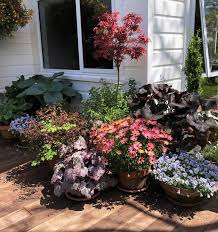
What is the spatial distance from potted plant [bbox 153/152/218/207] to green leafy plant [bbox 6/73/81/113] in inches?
82.1

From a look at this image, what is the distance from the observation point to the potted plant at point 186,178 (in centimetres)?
227

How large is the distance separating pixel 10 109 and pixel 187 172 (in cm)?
283

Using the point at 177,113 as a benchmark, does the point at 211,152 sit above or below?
below

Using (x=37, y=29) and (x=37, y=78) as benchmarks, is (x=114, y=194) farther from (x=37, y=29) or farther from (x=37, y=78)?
(x=37, y=29)

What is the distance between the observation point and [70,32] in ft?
15.2

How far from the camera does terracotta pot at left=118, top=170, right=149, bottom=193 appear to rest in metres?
2.54

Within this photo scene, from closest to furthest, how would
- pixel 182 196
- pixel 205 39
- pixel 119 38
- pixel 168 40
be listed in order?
Answer: 1. pixel 182 196
2. pixel 119 38
3. pixel 168 40
4. pixel 205 39

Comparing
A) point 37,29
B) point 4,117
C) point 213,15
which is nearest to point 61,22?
point 37,29

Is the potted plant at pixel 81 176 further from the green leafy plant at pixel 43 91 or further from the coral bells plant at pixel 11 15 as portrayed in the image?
the coral bells plant at pixel 11 15

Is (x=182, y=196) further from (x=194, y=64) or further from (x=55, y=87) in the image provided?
(x=55, y=87)

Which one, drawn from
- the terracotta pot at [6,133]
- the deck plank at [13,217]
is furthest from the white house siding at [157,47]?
the deck plank at [13,217]

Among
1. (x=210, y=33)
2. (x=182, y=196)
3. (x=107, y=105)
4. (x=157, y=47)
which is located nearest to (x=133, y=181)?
(x=182, y=196)

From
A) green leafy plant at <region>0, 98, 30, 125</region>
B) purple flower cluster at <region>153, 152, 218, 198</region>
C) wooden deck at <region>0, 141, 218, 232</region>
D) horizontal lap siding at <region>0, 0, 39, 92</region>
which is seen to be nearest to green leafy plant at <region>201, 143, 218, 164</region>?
purple flower cluster at <region>153, 152, 218, 198</region>

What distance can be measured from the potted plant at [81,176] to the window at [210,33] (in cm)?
251
